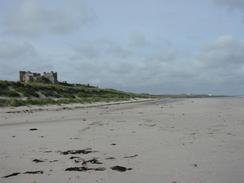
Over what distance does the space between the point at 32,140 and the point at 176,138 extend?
4060 millimetres

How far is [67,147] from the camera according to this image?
403 inches

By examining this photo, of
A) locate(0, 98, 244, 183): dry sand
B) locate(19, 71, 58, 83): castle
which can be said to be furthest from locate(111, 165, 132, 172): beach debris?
locate(19, 71, 58, 83): castle

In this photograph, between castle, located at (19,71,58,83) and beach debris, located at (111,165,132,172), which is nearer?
beach debris, located at (111,165,132,172)

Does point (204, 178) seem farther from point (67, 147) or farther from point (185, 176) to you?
point (67, 147)

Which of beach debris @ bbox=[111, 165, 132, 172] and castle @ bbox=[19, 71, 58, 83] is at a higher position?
castle @ bbox=[19, 71, 58, 83]

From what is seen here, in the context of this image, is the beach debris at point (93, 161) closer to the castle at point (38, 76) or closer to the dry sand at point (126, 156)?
the dry sand at point (126, 156)

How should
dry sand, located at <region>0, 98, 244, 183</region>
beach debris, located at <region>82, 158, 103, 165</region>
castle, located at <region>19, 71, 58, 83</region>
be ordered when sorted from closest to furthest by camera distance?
dry sand, located at <region>0, 98, 244, 183</region> → beach debris, located at <region>82, 158, 103, 165</region> → castle, located at <region>19, 71, 58, 83</region>

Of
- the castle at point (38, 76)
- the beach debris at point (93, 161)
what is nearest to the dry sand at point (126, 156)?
the beach debris at point (93, 161)

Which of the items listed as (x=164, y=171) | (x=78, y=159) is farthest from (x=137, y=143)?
(x=164, y=171)

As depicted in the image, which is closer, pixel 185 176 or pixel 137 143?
pixel 185 176

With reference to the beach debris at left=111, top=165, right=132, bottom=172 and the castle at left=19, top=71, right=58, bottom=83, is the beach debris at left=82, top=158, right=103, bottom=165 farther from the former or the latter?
the castle at left=19, top=71, right=58, bottom=83

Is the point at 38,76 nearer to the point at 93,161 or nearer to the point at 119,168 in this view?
the point at 93,161

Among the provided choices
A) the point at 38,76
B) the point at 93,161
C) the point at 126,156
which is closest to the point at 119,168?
the point at 93,161

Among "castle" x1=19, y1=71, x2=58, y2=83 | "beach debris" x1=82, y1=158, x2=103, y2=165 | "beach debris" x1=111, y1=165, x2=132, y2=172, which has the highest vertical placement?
"castle" x1=19, y1=71, x2=58, y2=83
